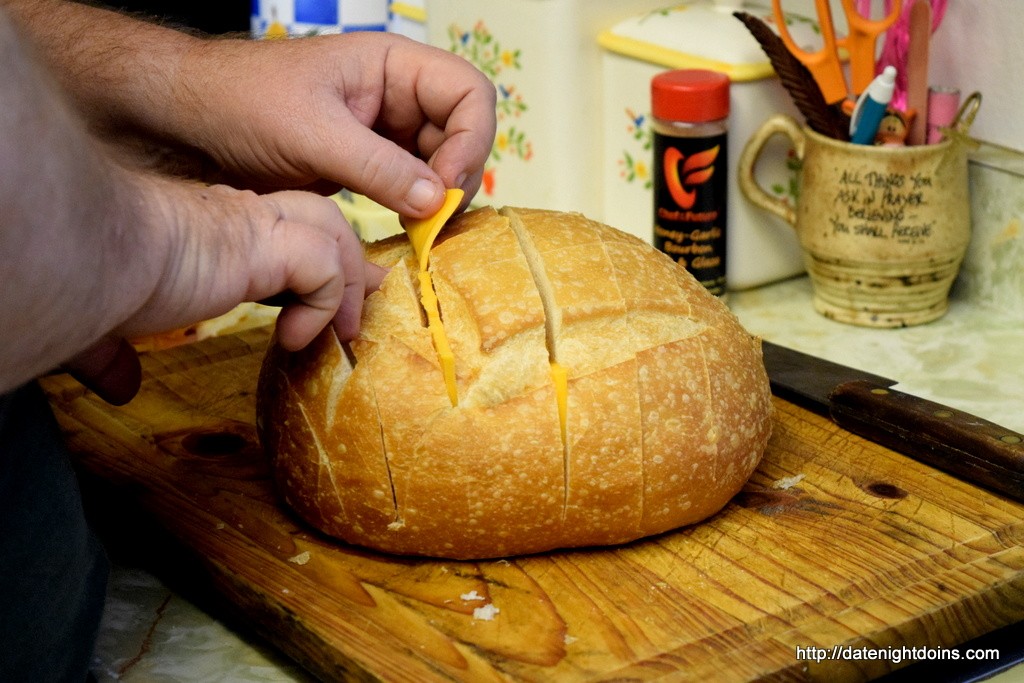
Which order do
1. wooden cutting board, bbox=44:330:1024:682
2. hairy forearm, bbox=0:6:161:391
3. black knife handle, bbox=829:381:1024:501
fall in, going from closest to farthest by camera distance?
1. hairy forearm, bbox=0:6:161:391
2. wooden cutting board, bbox=44:330:1024:682
3. black knife handle, bbox=829:381:1024:501

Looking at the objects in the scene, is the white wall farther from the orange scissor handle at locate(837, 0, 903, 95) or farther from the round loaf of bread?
the round loaf of bread

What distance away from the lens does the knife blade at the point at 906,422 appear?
1.24 meters

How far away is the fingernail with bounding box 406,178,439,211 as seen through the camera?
1182mm

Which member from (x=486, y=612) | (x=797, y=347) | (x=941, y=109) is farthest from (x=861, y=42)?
(x=486, y=612)

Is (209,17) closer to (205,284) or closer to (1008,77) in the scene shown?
(1008,77)

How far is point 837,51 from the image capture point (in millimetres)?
1680

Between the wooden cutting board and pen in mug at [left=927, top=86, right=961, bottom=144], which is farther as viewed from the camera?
pen in mug at [left=927, top=86, right=961, bottom=144]

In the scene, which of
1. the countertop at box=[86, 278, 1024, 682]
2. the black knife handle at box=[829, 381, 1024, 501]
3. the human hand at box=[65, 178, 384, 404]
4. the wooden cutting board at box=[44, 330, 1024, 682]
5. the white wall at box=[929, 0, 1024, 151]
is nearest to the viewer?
the human hand at box=[65, 178, 384, 404]

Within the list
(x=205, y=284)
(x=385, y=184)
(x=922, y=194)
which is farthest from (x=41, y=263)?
(x=922, y=194)

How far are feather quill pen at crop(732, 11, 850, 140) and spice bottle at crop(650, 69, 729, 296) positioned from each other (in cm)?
8

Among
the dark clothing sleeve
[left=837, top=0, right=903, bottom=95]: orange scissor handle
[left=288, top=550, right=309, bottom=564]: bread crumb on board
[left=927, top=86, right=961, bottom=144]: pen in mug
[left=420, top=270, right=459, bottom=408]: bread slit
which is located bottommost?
[left=288, top=550, right=309, bottom=564]: bread crumb on board

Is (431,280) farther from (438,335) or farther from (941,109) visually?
(941,109)

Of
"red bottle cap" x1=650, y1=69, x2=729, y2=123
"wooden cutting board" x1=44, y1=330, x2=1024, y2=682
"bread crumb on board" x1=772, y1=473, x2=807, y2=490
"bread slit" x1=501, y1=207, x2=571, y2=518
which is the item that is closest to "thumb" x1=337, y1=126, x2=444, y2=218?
"bread slit" x1=501, y1=207, x2=571, y2=518

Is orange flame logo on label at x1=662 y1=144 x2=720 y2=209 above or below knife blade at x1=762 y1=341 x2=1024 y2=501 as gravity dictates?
above
